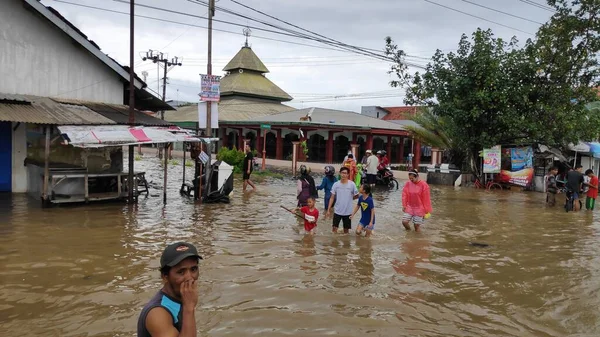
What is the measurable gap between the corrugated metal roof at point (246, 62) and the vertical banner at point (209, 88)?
3367 cm

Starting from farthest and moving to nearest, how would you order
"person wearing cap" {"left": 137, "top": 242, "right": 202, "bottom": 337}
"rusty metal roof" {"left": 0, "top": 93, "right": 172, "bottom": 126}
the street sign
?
the street sign
"rusty metal roof" {"left": 0, "top": 93, "right": 172, "bottom": 126}
"person wearing cap" {"left": 137, "top": 242, "right": 202, "bottom": 337}

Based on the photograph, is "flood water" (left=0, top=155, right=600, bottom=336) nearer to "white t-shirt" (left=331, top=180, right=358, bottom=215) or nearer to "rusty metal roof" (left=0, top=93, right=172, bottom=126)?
"white t-shirt" (left=331, top=180, right=358, bottom=215)

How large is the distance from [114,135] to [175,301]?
9728 millimetres

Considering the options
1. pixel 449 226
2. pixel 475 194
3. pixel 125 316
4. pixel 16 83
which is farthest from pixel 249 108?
pixel 125 316

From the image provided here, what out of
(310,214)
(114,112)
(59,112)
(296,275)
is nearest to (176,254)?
(296,275)

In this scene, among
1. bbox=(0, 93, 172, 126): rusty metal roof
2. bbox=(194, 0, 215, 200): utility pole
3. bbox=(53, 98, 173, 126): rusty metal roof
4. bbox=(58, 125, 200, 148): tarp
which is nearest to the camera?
bbox=(58, 125, 200, 148): tarp

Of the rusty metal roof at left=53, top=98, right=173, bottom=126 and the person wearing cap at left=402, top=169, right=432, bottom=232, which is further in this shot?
the rusty metal roof at left=53, top=98, right=173, bottom=126

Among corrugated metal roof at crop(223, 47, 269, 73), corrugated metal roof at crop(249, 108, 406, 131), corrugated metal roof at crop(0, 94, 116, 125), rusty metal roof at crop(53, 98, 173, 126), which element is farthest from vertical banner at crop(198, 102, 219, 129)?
corrugated metal roof at crop(223, 47, 269, 73)

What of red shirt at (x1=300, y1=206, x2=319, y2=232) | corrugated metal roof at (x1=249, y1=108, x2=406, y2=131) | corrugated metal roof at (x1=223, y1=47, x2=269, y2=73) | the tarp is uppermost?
corrugated metal roof at (x1=223, y1=47, x2=269, y2=73)

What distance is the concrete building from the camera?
12195 millimetres

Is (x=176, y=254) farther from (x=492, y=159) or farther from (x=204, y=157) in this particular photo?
(x=492, y=159)

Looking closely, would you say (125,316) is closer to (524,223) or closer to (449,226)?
(449,226)

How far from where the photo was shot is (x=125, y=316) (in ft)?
16.6

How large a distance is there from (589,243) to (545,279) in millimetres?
3920
